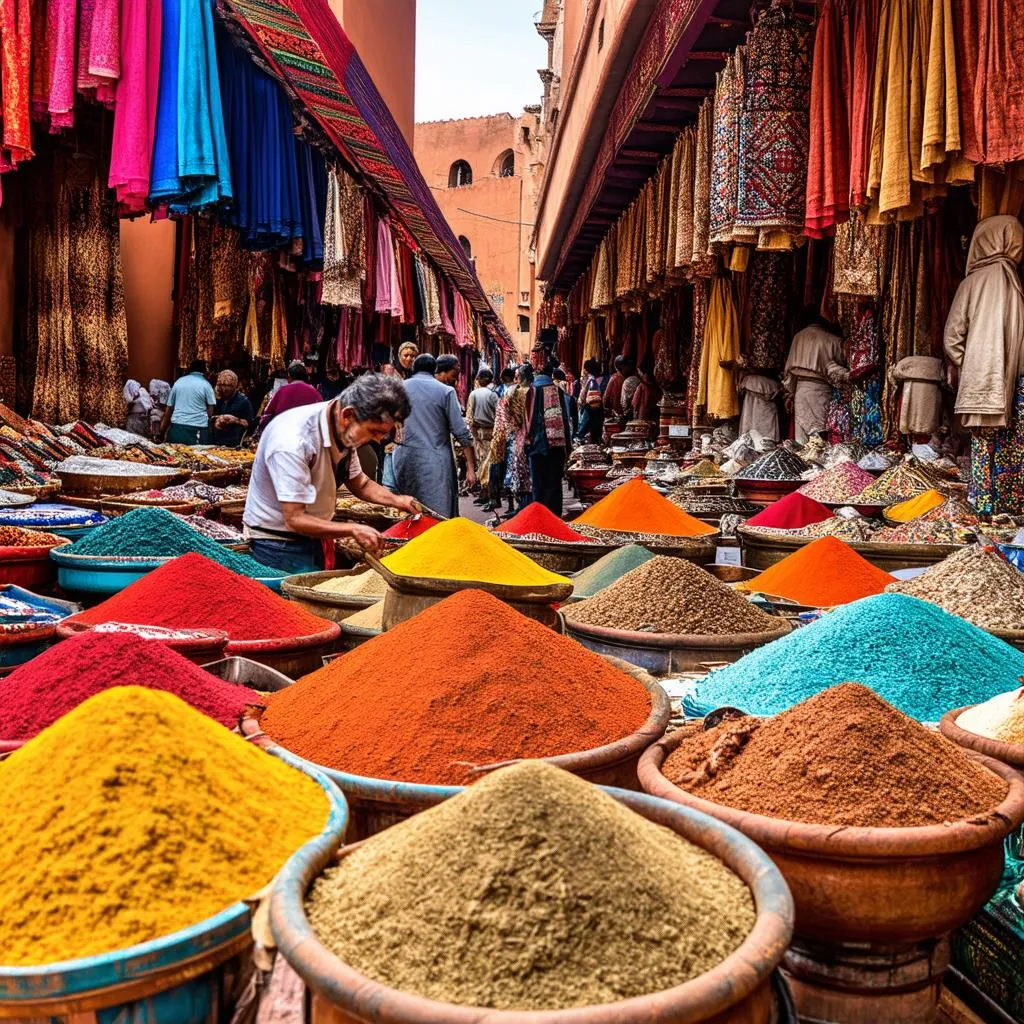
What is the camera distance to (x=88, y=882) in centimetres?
67

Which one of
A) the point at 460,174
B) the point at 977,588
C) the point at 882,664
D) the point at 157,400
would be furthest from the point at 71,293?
the point at 460,174

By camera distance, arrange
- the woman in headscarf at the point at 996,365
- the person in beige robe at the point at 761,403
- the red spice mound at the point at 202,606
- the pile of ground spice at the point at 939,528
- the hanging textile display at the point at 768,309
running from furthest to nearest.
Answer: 1. the person in beige robe at the point at 761,403
2. the hanging textile display at the point at 768,309
3. the woman in headscarf at the point at 996,365
4. the pile of ground spice at the point at 939,528
5. the red spice mound at the point at 202,606

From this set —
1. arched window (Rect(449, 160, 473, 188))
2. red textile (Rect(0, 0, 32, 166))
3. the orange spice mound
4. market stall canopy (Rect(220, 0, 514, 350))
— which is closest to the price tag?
the orange spice mound

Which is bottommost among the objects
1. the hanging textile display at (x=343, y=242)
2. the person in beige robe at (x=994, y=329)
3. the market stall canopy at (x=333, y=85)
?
the person in beige robe at (x=994, y=329)

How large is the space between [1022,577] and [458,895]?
150 cm

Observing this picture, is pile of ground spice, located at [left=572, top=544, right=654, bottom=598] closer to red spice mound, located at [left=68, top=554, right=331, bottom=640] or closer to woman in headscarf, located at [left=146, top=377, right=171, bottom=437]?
red spice mound, located at [left=68, top=554, right=331, bottom=640]

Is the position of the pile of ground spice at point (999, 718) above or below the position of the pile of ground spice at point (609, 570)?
above

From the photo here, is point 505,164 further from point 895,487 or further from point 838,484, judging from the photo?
point 895,487

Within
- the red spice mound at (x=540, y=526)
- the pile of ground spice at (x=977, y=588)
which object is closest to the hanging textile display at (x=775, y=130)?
the red spice mound at (x=540, y=526)

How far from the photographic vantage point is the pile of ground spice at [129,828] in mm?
652

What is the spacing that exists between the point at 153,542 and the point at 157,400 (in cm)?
409

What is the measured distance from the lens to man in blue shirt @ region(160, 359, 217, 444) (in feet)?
18.2

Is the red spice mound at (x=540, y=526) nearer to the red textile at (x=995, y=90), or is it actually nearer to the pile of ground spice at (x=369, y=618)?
the pile of ground spice at (x=369, y=618)

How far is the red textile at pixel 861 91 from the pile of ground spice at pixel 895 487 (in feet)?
3.02
